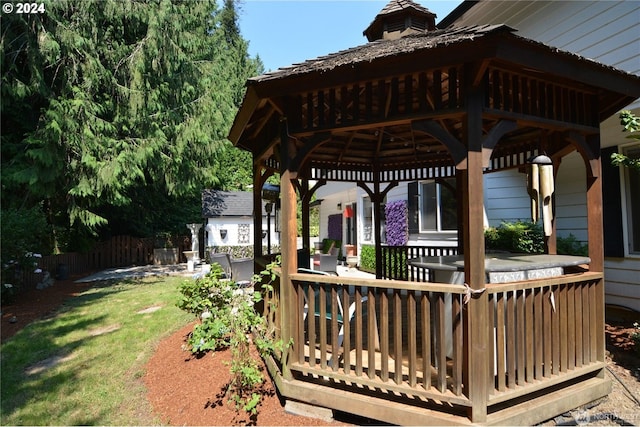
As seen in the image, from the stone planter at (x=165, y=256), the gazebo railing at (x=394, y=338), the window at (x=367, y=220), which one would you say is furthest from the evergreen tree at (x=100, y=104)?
the gazebo railing at (x=394, y=338)

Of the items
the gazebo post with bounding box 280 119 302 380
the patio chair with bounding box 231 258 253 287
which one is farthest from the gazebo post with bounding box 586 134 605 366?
the patio chair with bounding box 231 258 253 287

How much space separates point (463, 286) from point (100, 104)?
1107 cm

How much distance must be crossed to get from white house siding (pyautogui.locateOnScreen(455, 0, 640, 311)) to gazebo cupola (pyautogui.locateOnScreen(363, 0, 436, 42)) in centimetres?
288

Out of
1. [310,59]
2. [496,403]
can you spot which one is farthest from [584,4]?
[496,403]

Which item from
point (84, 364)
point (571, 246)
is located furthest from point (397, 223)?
point (84, 364)

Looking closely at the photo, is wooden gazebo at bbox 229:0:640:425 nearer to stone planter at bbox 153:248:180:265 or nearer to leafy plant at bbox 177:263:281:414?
leafy plant at bbox 177:263:281:414

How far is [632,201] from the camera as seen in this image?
5512 mm

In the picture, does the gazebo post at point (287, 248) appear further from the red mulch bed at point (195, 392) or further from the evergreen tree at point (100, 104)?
the evergreen tree at point (100, 104)

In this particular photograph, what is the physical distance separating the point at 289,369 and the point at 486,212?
6352 mm

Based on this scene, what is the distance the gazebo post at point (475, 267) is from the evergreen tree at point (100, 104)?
9485mm

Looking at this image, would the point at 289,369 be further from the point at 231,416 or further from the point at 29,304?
the point at 29,304

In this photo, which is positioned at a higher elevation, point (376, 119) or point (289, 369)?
point (376, 119)

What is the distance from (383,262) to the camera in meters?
7.98

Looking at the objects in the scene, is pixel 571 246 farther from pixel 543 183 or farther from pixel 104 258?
pixel 104 258
